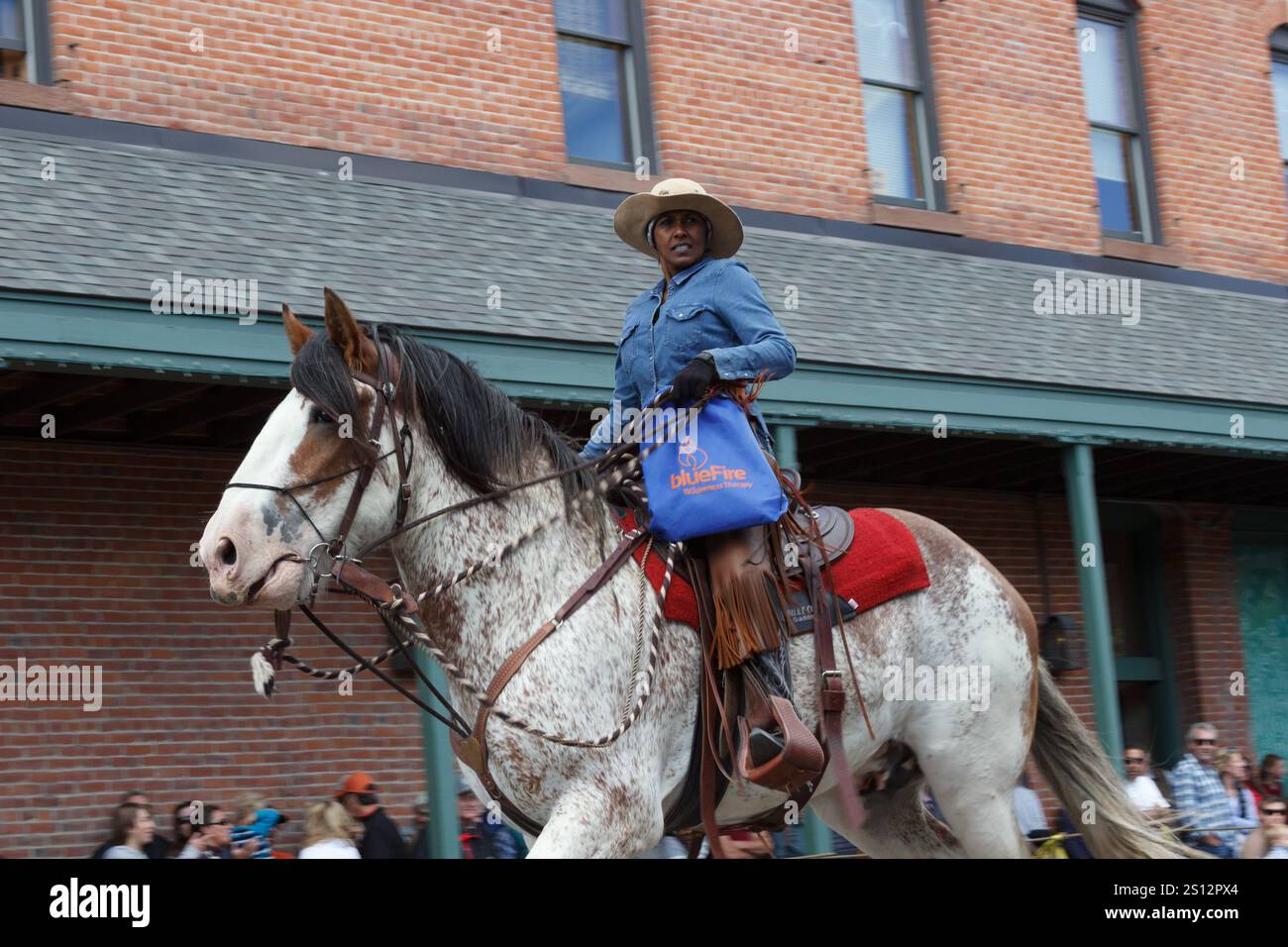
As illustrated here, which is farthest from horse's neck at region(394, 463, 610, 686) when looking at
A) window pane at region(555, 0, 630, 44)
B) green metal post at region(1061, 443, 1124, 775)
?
window pane at region(555, 0, 630, 44)

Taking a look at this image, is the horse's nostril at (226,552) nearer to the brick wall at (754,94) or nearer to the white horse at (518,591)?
the white horse at (518,591)

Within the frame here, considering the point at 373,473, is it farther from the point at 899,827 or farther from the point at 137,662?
the point at 137,662

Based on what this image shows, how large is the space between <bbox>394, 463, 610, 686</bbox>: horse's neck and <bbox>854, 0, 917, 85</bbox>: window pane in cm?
953

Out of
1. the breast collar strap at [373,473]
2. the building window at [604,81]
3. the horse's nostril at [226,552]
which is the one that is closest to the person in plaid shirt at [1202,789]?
the building window at [604,81]

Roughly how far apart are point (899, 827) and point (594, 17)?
7.85 metres

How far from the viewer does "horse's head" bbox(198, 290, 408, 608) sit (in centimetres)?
450

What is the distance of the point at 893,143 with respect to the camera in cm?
1380

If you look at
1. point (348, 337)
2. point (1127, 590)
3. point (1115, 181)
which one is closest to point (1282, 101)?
point (1115, 181)

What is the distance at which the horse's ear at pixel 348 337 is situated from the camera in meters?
4.70

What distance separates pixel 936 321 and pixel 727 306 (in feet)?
23.0

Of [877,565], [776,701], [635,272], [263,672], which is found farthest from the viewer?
[635,272]

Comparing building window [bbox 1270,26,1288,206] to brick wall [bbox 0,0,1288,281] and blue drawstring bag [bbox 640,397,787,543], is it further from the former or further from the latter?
blue drawstring bag [bbox 640,397,787,543]

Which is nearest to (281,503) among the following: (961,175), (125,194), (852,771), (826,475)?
(852,771)

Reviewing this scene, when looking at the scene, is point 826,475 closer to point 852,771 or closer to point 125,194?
point 125,194
